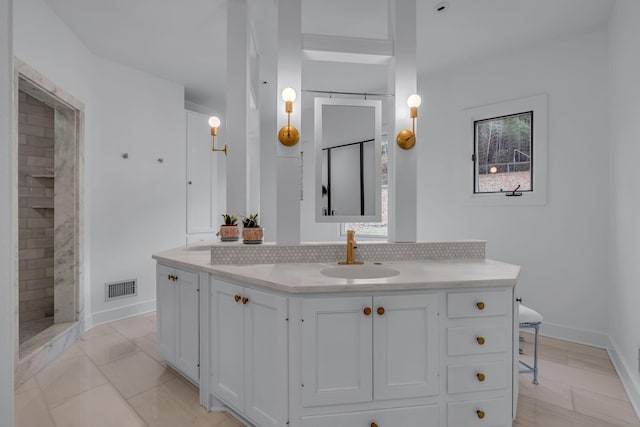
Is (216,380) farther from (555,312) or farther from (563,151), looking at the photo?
(563,151)

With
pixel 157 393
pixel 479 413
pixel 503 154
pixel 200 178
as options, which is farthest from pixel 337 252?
pixel 200 178

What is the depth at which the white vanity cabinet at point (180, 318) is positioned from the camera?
6.43 feet

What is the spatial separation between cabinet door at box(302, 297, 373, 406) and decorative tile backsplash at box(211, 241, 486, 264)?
24.0 inches

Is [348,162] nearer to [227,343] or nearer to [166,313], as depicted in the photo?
[227,343]

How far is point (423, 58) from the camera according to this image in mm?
3305

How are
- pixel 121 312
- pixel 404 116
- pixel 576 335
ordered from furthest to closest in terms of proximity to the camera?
pixel 121 312 → pixel 576 335 → pixel 404 116

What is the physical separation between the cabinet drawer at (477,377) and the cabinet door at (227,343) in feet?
3.56

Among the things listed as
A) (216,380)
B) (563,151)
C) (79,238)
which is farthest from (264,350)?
(563,151)

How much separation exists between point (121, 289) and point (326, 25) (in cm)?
343

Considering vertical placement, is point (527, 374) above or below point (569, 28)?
below

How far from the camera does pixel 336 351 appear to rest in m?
1.48

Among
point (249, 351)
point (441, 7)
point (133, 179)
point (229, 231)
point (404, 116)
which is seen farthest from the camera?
point (133, 179)

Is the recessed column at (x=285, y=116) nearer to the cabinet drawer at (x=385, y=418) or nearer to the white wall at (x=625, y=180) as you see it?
the cabinet drawer at (x=385, y=418)

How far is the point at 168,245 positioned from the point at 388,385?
3.30 m
